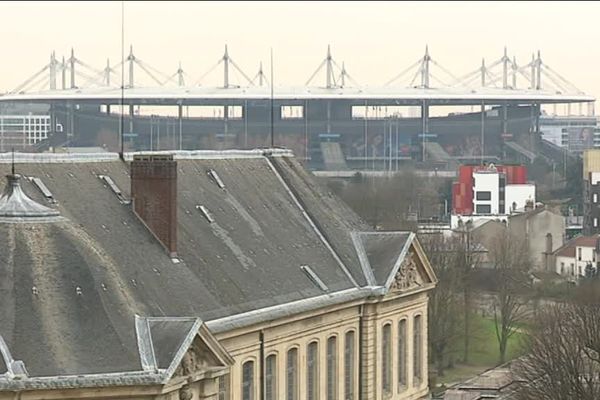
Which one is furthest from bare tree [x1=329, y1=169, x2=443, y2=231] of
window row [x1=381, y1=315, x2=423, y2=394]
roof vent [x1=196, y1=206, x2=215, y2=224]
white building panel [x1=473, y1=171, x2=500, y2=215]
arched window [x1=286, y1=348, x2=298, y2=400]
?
arched window [x1=286, y1=348, x2=298, y2=400]

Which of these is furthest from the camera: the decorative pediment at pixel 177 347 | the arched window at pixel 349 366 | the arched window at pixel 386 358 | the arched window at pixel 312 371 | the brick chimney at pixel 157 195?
the arched window at pixel 386 358

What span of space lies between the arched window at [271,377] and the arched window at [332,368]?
172 inches

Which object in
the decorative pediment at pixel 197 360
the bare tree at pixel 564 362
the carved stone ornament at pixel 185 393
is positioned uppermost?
the decorative pediment at pixel 197 360

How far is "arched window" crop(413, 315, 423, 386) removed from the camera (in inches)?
2445

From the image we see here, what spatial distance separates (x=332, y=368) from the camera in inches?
2151

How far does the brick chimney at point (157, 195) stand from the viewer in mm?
46594

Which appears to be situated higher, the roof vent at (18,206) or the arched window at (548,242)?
the roof vent at (18,206)

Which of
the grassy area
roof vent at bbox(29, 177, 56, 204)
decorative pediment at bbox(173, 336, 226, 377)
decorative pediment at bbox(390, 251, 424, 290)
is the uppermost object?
roof vent at bbox(29, 177, 56, 204)

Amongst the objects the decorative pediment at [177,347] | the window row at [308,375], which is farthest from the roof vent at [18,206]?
the window row at [308,375]

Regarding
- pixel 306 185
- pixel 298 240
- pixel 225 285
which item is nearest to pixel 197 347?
pixel 225 285

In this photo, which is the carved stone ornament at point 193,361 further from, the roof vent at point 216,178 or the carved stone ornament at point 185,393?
the roof vent at point 216,178

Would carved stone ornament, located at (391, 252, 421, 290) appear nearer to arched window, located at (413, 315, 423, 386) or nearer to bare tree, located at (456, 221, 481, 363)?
arched window, located at (413, 315, 423, 386)

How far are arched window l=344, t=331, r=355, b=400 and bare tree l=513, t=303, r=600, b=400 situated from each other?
852 centimetres

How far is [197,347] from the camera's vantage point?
40094mm
